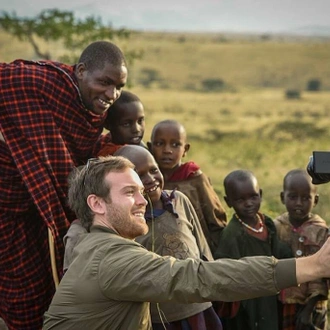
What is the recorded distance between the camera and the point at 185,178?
174 inches

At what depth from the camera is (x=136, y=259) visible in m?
2.89

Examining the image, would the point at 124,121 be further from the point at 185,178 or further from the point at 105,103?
the point at 185,178

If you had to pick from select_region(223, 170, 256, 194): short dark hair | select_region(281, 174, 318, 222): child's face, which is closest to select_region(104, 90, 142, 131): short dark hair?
select_region(223, 170, 256, 194): short dark hair

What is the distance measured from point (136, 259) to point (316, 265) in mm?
661

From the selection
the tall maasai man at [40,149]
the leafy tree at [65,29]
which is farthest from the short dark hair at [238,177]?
the leafy tree at [65,29]

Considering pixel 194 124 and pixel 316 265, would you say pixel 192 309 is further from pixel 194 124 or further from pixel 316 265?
pixel 194 124

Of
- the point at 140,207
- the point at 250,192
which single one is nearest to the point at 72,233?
the point at 140,207

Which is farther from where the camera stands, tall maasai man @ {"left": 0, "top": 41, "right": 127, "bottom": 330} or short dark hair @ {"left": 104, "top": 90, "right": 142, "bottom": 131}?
short dark hair @ {"left": 104, "top": 90, "right": 142, "bottom": 131}

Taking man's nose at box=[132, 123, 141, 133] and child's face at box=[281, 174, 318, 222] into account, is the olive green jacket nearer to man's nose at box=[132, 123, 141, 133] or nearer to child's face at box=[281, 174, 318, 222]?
man's nose at box=[132, 123, 141, 133]

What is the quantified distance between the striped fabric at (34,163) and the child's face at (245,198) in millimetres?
871

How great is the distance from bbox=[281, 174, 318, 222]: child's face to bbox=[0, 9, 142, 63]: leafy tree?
9.13m

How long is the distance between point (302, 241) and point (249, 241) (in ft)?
1.07

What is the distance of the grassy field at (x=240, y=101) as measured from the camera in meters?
13.9

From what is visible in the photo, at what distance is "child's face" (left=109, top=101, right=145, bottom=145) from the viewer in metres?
4.32
